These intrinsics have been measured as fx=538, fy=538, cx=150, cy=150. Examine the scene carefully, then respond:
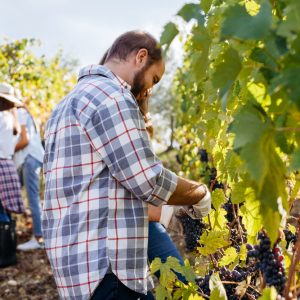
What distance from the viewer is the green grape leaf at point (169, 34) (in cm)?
104

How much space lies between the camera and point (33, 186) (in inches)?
218

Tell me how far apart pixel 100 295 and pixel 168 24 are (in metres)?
1.06

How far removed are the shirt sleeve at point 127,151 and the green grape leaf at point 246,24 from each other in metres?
0.90

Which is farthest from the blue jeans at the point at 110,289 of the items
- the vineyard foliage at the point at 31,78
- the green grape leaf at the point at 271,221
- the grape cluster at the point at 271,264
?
the vineyard foliage at the point at 31,78

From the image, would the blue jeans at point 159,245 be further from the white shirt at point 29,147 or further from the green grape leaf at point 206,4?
the white shirt at point 29,147

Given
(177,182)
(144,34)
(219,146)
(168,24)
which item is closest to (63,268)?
(177,182)

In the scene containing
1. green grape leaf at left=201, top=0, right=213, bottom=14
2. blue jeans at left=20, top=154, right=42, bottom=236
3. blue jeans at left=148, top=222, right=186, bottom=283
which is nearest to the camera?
green grape leaf at left=201, top=0, right=213, bottom=14

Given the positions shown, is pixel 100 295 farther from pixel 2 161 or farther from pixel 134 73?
pixel 2 161

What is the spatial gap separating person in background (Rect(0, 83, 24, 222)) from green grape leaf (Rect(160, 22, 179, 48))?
3.80 meters

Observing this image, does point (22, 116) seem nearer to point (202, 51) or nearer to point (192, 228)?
point (192, 228)

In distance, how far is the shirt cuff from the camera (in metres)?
1.75

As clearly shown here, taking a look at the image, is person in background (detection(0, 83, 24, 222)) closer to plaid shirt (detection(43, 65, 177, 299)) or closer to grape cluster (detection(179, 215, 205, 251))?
grape cluster (detection(179, 215, 205, 251))

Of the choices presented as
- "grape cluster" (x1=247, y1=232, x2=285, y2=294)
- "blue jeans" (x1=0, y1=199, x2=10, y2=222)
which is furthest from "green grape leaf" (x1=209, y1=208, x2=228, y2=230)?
"blue jeans" (x1=0, y1=199, x2=10, y2=222)

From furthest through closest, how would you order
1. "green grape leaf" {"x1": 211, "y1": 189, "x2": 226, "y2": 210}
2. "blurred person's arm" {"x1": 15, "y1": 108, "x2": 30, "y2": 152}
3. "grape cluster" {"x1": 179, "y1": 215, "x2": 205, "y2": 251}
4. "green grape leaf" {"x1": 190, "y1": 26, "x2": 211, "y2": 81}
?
1. "blurred person's arm" {"x1": 15, "y1": 108, "x2": 30, "y2": 152}
2. "grape cluster" {"x1": 179, "y1": 215, "x2": 205, "y2": 251}
3. "green grape leaf" {"x1": 211, "y1": 189, "x2": 226, "y2": 210}
4. "green grape leaf" {"x1": 190, "y1": 26, "x2": 211, "y2": 81}
